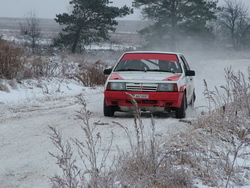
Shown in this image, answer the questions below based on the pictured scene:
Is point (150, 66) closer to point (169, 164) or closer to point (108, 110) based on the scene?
point (108, 110)

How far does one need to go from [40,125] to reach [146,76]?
7.90 ft

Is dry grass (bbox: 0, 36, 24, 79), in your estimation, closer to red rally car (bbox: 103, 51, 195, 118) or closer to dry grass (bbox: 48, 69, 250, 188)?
red rally car (bbox: 103, 51, 195, 118)

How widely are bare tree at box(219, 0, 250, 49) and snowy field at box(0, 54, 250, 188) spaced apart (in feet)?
222

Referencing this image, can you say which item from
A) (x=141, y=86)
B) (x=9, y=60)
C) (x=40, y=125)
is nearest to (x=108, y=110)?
(x=141, y=86)

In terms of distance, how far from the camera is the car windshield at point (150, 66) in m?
9.23

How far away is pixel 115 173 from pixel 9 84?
30.3 ft

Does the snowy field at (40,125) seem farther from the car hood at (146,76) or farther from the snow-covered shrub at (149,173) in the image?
the car hood at (146,76)

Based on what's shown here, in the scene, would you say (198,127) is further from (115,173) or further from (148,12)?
(148,12)

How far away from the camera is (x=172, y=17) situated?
47.0 meters

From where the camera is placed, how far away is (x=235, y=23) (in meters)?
80.2

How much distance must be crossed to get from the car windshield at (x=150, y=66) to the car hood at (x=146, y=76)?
0.94 feet

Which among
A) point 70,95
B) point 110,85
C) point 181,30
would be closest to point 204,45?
point 181,30

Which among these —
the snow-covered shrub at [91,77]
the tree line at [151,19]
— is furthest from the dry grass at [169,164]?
the tree line at [151,19]

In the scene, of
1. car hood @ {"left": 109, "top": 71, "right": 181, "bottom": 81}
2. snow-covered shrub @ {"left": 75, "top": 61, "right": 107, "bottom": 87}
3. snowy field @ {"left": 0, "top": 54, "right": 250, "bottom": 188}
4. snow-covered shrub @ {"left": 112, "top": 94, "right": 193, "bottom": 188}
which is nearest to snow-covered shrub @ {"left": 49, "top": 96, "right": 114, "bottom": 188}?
snow-covered shrub @ {"left": 112, "top": 94, "right": 193, "bottom": 188}
